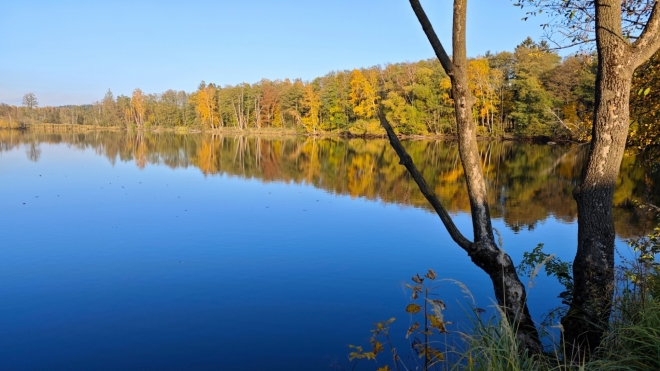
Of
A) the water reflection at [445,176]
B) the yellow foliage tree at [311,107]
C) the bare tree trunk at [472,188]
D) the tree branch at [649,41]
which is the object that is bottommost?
the water reflection at [445,176]

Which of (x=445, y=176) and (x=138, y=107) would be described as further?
(x=138, y=107)

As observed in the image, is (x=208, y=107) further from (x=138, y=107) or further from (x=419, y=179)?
(x=419, y=179)

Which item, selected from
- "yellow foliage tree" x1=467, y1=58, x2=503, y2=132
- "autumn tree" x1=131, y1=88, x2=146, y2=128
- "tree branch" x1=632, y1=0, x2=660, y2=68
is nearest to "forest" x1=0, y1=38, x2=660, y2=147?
"yellow foliage tree" x1=467, y1=58, x2=503, y2=132

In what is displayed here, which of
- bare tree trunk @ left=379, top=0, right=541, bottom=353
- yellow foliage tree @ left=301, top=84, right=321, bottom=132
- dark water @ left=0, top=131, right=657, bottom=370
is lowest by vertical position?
dark water @ left=0, top=131, right=657, bottom=370

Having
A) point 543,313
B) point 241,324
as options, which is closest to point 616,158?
point 543,313

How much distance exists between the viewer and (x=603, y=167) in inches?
134

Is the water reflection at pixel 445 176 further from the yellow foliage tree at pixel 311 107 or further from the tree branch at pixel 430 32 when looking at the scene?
the yellow foliage tree at pixel 311 107

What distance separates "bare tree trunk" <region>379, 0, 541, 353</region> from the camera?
11.0ft

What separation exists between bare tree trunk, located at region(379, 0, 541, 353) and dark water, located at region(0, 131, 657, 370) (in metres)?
0.78

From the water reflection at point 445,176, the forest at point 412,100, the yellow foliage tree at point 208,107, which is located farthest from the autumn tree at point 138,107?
the water reflection at point 445,176

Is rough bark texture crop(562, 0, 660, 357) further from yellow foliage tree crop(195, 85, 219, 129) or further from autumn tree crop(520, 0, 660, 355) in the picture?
yellow foliage tree crop(195, 85, 219, 129)

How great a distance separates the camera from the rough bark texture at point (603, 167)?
10.8ft

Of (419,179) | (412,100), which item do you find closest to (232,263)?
(419,179)

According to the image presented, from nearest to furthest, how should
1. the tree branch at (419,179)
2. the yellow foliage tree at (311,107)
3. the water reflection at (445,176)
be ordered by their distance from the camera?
the tree branch at (419,179)
the water reflection at (445,176)
the yellow foliage tree at (311,107)
